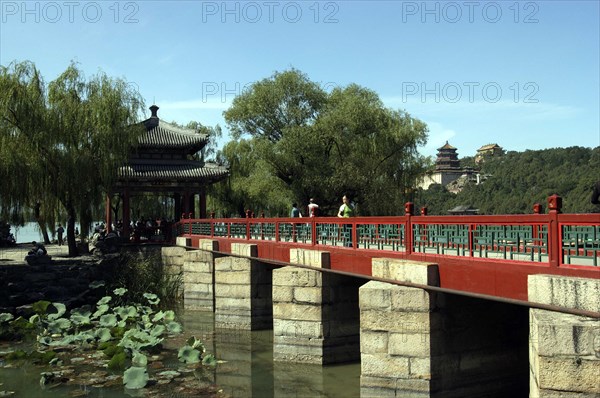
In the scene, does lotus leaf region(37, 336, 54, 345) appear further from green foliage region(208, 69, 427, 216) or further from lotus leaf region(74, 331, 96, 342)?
green foliage region(208, 69, 427, 216)

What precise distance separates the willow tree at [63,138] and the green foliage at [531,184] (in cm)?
4613

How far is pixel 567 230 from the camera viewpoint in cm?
602

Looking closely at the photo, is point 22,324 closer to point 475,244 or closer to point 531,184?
point 475,244

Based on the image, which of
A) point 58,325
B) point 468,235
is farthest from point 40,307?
point 468,235

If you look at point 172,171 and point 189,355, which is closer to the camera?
point 189,355

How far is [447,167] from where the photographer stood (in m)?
117

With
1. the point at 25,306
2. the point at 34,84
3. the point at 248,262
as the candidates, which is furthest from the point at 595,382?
the point at 34,84

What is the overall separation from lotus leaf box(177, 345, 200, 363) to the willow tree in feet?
32.9

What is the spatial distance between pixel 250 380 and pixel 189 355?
1617 mm

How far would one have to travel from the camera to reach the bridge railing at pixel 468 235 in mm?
5957

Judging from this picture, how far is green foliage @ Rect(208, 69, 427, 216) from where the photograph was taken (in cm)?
2531

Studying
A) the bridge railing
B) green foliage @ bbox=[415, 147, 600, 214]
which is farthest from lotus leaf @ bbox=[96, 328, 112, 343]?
green foliage @ bbox=[415, 147, 600, 214]

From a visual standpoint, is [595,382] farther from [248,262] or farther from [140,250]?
[140,250]

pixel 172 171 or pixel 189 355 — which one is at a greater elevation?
pixel 172 171
